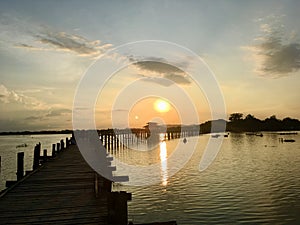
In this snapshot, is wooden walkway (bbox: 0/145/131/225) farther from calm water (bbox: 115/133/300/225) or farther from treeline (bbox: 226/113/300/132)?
treeline (bbox: 226/113/300/132)

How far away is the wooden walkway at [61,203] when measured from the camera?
6.62 metres

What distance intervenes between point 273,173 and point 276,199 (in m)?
10.6

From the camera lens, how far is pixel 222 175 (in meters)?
26.2

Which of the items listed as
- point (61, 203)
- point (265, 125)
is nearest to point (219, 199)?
point (61, 203)

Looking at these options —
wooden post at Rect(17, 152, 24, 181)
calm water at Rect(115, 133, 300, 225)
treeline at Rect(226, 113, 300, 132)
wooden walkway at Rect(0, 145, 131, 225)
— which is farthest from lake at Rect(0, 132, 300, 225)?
treeline at Rect(226, 113, 300, 132)

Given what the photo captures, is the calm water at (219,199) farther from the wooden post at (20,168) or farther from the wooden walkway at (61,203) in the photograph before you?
the wooden post at (20,168)

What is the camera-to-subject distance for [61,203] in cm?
923

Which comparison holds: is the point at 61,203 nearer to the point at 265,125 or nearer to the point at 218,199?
the point at 218,199

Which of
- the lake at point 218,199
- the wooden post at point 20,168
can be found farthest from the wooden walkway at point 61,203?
the lake at point 218,199

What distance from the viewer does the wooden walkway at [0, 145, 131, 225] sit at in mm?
6621

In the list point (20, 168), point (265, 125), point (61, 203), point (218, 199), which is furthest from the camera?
point (265, 125)

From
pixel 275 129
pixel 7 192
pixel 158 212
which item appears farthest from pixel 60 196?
pixel 275 129

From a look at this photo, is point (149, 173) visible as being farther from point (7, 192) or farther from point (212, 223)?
point (7, 192)

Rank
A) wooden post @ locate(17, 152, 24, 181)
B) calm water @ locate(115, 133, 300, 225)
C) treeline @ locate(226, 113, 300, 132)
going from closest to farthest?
1. calm water @ locate(115, 133, 300, 225)
2. wooden post @ locate(17, 152, 24, 181)
3. treeline @ locate(226, 113, 300, 132)
